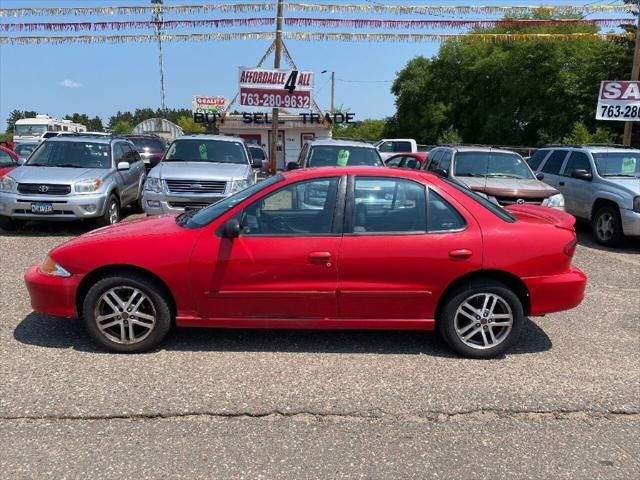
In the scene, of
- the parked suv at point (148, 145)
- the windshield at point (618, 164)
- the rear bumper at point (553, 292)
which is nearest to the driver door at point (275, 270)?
the rear bumper at point (553, 292)

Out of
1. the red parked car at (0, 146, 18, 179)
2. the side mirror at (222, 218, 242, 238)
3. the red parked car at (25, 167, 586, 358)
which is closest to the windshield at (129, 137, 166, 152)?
the red parked car at (0, 146, 18, 179)

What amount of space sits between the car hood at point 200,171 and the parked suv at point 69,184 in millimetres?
1055

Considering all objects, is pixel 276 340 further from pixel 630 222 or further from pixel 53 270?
pixel 630 222

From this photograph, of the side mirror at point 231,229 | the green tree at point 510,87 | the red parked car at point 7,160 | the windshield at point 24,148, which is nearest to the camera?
the side mirror at point 231,229

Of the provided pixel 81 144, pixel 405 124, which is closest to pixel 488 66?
pixel 405 124

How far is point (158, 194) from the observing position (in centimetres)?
907

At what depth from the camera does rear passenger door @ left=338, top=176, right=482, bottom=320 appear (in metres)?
4.40

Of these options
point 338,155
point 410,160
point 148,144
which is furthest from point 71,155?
point 148,144

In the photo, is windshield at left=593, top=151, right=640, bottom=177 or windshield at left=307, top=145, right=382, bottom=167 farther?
windshield at left=307, top=145, right=382, bottom=167

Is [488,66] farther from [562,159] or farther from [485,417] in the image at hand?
[485,417]

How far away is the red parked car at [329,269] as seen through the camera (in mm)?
4379

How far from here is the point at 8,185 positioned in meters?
9.30

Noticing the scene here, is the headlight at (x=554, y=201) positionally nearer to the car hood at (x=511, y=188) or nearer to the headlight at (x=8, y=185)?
the car hood at (x=511, y=188)

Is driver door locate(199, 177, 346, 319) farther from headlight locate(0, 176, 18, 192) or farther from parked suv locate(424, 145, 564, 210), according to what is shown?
headlight locate(0, 176, 18, 192)
